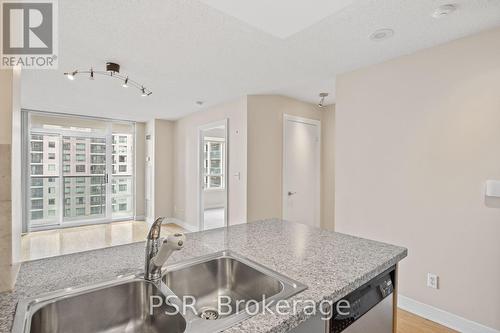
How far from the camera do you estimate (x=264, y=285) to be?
110 cm

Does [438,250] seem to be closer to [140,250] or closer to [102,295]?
[140,250]

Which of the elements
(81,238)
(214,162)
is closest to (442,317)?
(81,238)

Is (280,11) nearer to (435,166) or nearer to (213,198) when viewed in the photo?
(435,166)

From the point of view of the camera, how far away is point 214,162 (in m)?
7.15

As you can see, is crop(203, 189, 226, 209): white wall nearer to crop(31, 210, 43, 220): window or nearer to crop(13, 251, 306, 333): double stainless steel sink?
crop(31, 210, 43, 220): window

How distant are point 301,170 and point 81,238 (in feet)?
13.8

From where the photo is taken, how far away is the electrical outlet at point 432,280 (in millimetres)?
2203

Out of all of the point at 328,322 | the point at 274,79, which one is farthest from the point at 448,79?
the point at 328,322

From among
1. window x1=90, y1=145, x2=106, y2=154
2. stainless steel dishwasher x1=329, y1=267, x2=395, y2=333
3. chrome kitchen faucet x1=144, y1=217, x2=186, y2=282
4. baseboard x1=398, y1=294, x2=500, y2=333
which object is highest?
window x1=90, y1=145, x2=106, y2=154

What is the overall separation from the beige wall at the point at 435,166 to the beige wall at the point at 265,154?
1318 millimetres

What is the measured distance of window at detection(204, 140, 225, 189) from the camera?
702 cm

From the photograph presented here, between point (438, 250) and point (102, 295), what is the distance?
8.36ft

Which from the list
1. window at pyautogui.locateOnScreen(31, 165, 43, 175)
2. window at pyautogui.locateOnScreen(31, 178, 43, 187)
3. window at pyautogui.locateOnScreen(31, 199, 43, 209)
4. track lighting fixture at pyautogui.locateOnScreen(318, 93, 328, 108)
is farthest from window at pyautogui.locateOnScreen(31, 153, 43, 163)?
track lighting fixture at pyautogui.locateOnScreen(318, 93, 328, 108)

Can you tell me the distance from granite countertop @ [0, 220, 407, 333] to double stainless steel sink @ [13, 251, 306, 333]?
2.0 inches
